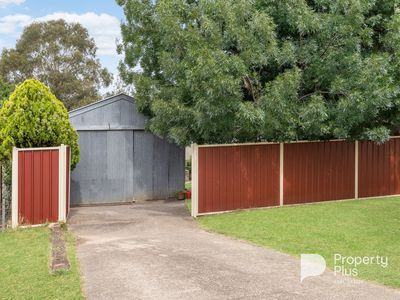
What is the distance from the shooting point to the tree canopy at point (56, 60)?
122 feet

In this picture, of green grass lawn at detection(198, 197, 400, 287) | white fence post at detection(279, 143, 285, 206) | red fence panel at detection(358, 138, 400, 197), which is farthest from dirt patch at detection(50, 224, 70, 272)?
red fence panel at detection(358, 138, 400, 197)

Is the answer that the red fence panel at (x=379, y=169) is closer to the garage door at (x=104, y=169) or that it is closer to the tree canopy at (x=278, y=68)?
the tree canopy at (x=278, y=68)

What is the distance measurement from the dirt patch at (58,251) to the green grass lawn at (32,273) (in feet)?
0.29

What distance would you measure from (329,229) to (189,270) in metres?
4.09

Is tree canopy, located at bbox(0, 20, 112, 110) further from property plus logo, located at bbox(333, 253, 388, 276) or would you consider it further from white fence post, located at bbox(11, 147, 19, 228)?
property plus logo, located at bbox(333, 253, 388, 276)

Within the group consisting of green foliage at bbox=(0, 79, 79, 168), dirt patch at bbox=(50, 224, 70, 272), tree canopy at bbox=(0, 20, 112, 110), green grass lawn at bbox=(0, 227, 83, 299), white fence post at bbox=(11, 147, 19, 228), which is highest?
tree canopy at bbox=(0, 20, 112, 110)

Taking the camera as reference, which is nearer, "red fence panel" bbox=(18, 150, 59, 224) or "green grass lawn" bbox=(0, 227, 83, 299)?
"green grass lawn" bbox=(0, 227, 83, 299)

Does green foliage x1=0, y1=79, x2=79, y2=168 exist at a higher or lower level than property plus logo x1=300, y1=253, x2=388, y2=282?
higher

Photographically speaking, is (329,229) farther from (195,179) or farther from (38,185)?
(38,185)

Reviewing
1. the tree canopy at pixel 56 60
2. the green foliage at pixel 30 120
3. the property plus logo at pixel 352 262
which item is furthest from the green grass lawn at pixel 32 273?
the tree canopy at pixel 56 60

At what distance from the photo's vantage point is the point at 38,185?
11.0m

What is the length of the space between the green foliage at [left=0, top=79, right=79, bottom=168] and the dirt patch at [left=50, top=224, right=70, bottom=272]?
2261 mm

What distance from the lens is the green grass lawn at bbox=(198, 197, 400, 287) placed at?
8266mm

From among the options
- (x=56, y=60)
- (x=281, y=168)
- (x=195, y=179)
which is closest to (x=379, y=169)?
(x=281, y=168)
